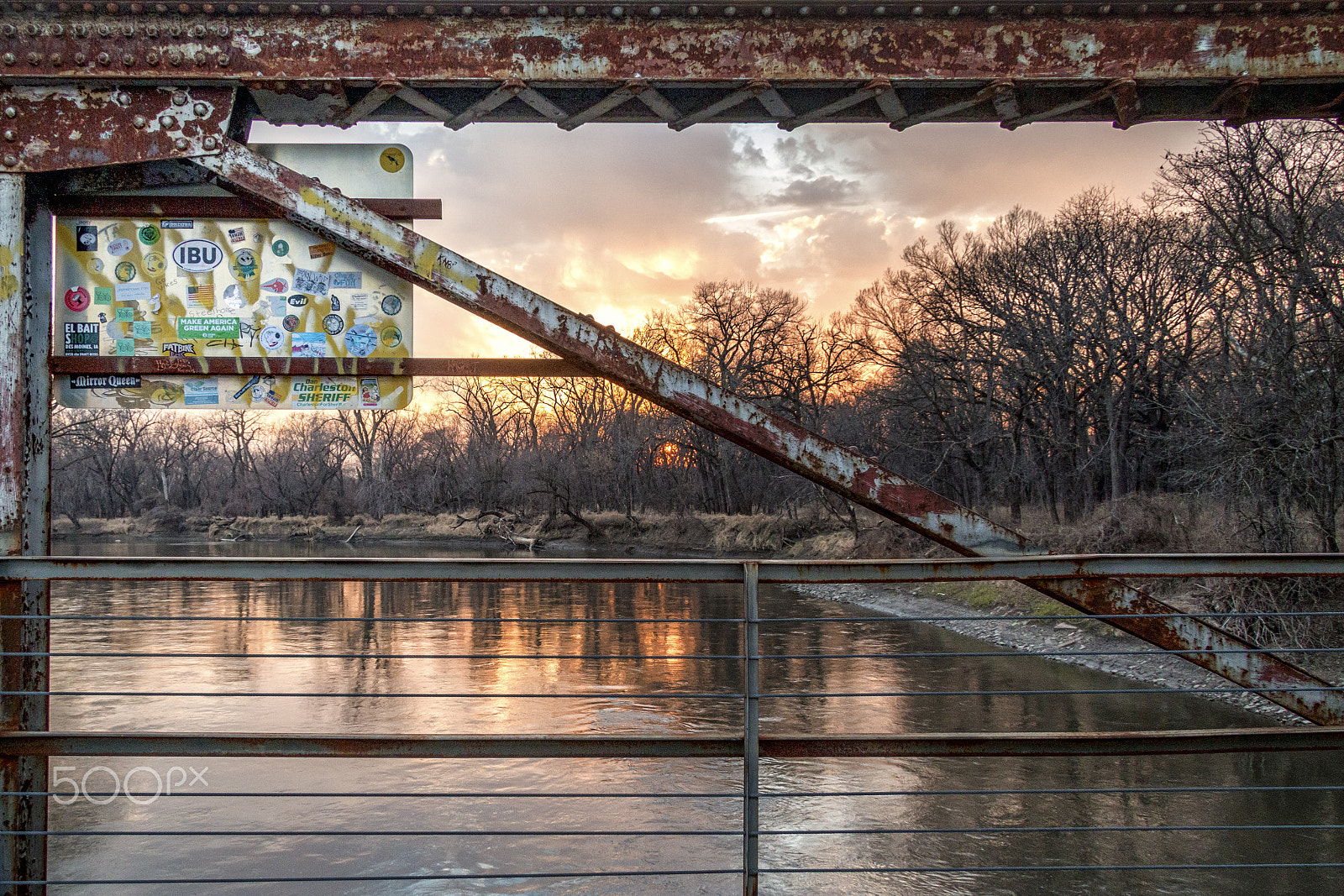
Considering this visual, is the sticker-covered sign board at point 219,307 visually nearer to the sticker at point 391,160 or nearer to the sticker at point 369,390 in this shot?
the sticker at point 369,390

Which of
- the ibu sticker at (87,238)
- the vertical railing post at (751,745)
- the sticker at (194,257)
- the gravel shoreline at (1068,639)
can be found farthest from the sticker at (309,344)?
the gravel shoreline at (1068,639)

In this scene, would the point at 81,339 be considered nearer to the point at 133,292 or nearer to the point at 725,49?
the point at 133,292

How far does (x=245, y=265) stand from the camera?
432 centimetres

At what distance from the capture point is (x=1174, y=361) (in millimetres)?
27281

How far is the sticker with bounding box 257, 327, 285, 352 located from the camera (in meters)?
4.32

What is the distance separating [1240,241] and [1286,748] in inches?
505

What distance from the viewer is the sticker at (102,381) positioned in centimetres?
419

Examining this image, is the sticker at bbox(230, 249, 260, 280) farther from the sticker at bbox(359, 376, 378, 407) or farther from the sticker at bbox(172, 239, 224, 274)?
the sticker at bbox(359, 376, 378, 407)

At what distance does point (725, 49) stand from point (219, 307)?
2721mm

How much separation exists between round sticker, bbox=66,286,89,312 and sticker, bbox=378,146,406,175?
5.00ft

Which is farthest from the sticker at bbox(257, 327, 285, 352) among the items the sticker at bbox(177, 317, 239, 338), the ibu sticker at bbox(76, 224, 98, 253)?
the ibu sticker at bbox(76, 224, 98, 253)

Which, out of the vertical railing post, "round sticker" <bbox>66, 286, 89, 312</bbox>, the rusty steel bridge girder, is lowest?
the vertical railing post

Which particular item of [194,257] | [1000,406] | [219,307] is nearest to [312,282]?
[219,307]

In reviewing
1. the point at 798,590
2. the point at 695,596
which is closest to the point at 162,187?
the point at 695,596
